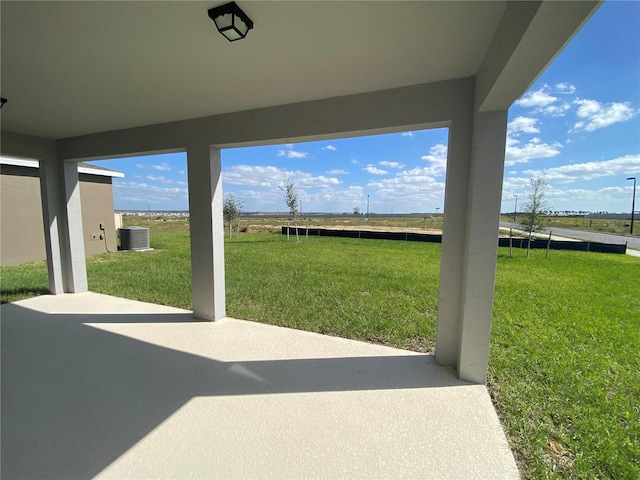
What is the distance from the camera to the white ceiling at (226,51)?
149 centimetres

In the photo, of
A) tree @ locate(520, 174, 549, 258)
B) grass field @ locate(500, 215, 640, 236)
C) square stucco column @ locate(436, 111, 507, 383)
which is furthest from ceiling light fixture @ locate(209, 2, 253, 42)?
grass field @ locate(500, 215, 640, 236)

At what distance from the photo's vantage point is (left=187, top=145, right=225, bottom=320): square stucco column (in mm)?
3350

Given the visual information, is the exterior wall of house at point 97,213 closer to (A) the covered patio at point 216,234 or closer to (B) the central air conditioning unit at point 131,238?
(B) the central air conditioning unit at point 131,238

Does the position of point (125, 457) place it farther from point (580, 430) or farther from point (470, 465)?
point (580, 430)

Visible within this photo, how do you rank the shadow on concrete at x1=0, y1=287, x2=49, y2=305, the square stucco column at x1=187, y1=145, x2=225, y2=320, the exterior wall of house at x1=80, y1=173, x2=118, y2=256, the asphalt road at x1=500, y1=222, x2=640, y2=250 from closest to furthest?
the square stucco column at x1=187, y1=145, x2=225, y2=320, the shadow on concrete at x1=0, y1=287, x2=49, y2=305, the exterior wall of house at x1=80, y1=173, x2=118, y2=256, the asphalt road at x1=500, y1=222, x2=640, y2=250

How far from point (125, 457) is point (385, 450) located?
153 cm

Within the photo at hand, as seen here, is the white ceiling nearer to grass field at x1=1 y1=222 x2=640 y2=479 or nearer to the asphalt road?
grass field at x1=1 y1=222 x2=640 y2=479

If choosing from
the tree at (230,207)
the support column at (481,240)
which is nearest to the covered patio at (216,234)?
the support column at (481,240)

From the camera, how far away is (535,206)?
9516 mm

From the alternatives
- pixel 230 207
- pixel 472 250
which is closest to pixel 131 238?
pixel 230 207

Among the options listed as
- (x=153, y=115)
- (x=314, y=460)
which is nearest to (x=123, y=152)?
(x=153, y=115)

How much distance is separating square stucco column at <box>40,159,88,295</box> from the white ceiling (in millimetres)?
1954

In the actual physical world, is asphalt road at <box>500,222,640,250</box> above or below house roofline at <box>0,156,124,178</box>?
below

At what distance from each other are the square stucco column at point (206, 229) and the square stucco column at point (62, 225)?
8.91 ft
